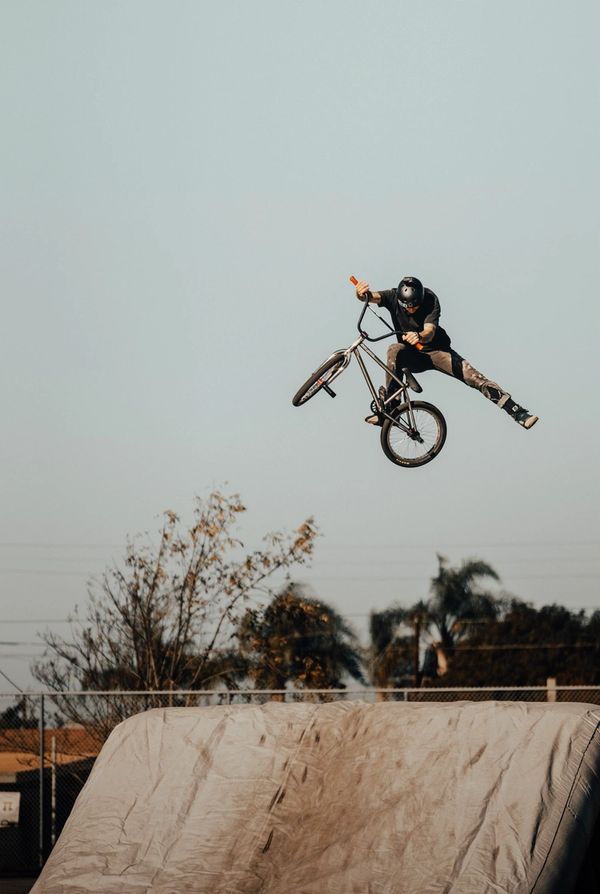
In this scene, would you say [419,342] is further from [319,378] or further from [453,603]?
[453,603]

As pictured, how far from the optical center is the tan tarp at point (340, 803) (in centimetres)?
860

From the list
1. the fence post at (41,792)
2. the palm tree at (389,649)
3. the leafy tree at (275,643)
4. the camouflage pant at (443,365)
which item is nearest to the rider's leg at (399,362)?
the camouflage pant at (443,365)

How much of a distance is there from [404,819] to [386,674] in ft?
120

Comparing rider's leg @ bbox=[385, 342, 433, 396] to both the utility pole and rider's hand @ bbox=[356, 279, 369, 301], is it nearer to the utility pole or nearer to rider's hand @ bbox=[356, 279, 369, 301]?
rider's hand @ bbox=[356, 279, 369, 301]

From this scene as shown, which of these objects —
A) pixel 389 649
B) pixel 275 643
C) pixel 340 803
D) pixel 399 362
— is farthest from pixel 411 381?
pixel 389 649

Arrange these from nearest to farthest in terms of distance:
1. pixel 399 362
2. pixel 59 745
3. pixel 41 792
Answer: pixel 399 362, pixel 41 792, pixel 59 745

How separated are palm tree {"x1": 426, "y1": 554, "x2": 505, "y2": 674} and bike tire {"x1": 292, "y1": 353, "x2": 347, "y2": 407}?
33298 mm

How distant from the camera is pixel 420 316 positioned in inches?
589

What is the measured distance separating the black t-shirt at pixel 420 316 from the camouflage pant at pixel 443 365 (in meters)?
0.12

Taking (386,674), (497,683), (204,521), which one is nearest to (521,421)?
(204,521)

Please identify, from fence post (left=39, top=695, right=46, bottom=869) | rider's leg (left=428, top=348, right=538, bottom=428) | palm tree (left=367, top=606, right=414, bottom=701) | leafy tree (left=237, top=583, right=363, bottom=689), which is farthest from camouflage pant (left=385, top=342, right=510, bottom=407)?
palm tree (left=367, top=606, right=414, bottom=701)

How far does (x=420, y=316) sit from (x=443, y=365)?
0.65m

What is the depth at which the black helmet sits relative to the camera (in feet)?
48.4

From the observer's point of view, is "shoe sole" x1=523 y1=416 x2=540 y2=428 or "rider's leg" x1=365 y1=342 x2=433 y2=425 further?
"rider's leg" x1=365 y1=342 x2=433 y2=425
